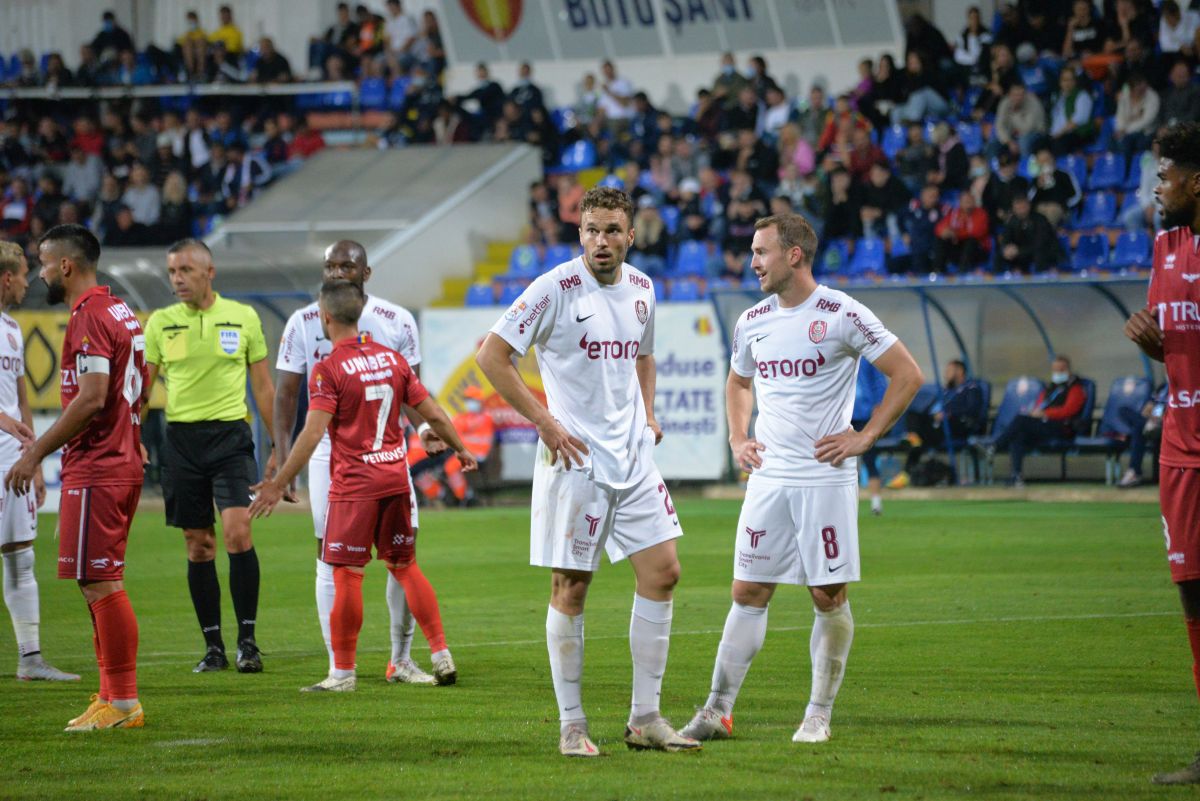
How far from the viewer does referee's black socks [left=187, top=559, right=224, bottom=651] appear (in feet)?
29.6

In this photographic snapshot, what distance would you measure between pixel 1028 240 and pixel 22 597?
50.5 feet

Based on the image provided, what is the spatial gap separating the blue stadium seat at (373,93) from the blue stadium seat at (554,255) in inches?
300

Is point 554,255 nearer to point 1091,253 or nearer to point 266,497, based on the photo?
point 1091,253

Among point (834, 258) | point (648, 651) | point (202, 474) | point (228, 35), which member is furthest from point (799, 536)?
point (228, 35)

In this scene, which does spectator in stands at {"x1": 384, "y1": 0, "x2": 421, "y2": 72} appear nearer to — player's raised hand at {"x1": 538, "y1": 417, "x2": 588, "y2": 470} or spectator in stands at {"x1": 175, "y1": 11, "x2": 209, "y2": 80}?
spectator in stands at {"x1": 175, "y1": 11, "x2": 209, "y2": 80}

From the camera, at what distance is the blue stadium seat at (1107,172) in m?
22.7

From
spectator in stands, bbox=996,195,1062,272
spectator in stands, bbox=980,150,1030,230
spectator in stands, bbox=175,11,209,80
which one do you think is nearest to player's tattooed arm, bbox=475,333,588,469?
spectator in stands, bbox=996,195,1062,272

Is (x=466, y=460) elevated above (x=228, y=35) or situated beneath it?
situated beneath

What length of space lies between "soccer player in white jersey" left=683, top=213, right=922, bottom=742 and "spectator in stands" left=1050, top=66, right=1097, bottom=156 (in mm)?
17674

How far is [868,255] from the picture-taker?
904 inches

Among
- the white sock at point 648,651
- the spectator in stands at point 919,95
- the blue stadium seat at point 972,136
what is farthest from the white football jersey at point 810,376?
the spectator in stands at point 919,95

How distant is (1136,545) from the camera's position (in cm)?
1426

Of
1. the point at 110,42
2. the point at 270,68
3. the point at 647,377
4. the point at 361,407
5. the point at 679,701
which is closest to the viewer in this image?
the point at 647,377

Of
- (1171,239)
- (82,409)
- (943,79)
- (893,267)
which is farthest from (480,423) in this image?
(1171,239)
